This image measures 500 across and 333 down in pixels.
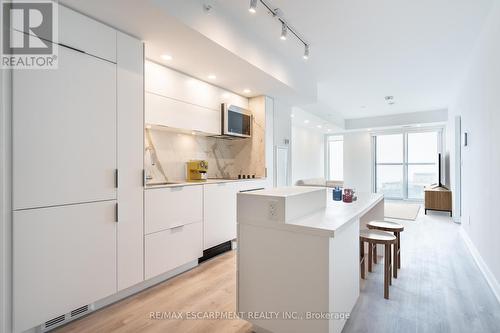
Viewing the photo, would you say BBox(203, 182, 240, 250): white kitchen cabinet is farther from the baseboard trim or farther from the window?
the window

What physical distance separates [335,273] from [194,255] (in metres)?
1.85

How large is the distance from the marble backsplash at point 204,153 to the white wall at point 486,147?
8.69 feet

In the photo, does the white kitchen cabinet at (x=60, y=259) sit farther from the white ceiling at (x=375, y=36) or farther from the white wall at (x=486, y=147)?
the white wall at (x=486, y=147)

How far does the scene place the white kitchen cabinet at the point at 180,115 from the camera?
2750mm

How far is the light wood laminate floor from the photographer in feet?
6.07

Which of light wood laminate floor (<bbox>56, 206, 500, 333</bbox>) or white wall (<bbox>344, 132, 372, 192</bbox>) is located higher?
white wall (<bbox>344, 132, 372, 192</bbox>)

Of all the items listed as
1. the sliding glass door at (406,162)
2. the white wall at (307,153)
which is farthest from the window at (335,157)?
the sliding glass door at (406,162)

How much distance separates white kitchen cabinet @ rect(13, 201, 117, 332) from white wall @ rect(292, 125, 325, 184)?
243 inches

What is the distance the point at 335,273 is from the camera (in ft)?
4.99

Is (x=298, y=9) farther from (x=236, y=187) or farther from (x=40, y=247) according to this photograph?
(x=40, y=247)

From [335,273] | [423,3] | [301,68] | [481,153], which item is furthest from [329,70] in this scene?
[335,273]

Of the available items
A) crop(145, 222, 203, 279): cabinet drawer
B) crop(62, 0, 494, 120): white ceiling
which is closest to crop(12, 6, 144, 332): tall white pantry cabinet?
crop(145, 222, 203, 279): cabinet drawer

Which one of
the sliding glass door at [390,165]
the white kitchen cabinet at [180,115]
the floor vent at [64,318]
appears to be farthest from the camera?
the sliding glass door at [390,165]

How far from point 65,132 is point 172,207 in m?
1.18
